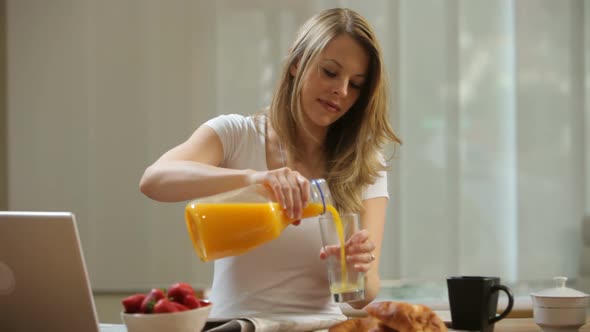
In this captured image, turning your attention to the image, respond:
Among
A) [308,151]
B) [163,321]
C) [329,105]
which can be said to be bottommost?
[163,321]

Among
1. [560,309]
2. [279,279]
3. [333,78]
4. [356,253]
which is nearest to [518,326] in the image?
[560,309]

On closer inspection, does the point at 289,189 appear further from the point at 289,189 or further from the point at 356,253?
the point at 356,253

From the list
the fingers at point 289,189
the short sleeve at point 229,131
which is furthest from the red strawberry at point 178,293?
the short sleeve at point 229,131

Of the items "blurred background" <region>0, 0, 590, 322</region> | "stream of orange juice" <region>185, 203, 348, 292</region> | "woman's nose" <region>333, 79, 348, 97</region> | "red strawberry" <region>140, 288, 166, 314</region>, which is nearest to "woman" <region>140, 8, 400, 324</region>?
"woman's nose" <region>333, 79, 348, 97</region>

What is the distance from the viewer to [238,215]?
1262 mm

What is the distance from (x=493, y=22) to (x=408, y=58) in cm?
42

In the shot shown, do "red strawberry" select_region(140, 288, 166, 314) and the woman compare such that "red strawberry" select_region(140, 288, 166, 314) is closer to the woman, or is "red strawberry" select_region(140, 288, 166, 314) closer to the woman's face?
the woman

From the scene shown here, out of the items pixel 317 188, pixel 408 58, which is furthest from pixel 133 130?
pixel 317 188

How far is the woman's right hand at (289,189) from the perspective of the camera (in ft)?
3.91

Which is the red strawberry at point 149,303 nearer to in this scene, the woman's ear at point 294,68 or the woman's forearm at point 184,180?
the woman's forearm at point 184,180

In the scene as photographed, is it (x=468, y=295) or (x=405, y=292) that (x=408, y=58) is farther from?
(x=468, y=295)

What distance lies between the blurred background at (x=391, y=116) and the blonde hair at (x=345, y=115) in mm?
1339

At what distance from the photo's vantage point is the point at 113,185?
3.18m

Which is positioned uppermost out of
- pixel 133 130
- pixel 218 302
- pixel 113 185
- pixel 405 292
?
pixel 133 130
